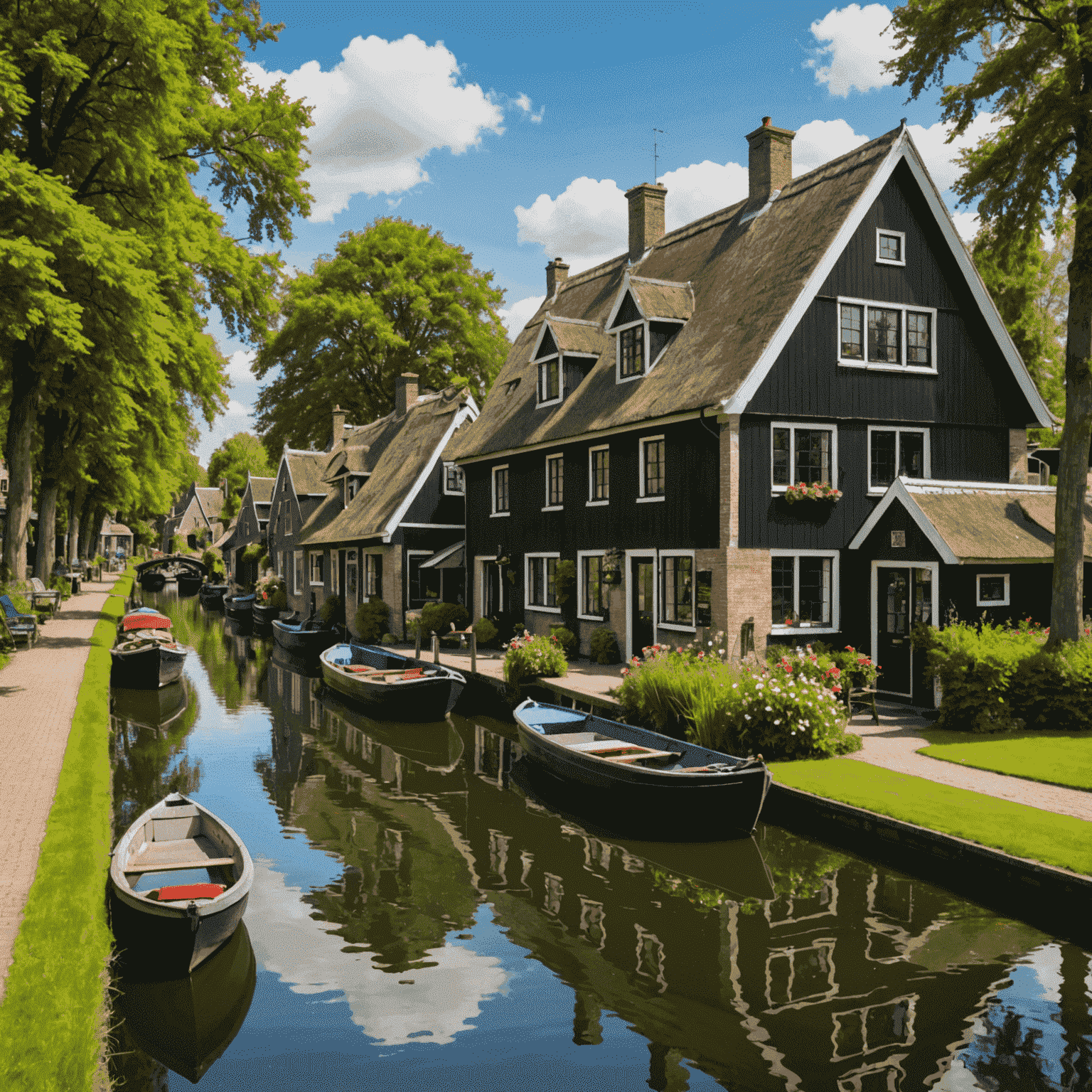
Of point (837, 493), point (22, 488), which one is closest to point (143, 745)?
point (22, 488)

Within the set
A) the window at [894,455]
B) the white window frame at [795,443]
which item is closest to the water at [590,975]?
the white window frame at [795,443]

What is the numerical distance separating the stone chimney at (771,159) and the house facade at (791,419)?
0.22 ft

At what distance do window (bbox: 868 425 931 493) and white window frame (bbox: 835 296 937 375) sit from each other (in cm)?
135

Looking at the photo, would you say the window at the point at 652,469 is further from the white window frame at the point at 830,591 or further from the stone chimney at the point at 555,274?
the stone chimney at the point at 555,274

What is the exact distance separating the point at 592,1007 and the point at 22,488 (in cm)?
2331

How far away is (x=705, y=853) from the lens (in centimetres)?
1255

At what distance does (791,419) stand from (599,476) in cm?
588

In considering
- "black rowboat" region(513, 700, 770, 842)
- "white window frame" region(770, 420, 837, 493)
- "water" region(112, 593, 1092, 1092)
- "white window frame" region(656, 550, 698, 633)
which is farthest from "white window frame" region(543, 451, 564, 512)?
"water" region(112, 593, 1092, 1092)

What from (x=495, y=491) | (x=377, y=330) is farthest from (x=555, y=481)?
(x=377, y=330)

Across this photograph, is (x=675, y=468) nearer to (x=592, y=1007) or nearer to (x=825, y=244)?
(x=825, y=244)

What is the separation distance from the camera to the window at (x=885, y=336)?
69.6 feet

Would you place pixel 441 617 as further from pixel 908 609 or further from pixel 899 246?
pixel 899 246

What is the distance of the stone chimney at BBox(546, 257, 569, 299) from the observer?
34.8 m

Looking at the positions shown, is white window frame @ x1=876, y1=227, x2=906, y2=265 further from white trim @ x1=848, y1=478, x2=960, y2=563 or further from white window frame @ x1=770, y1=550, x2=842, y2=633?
white window frame @ x1=770, y1=550, x2=842, y2=633
